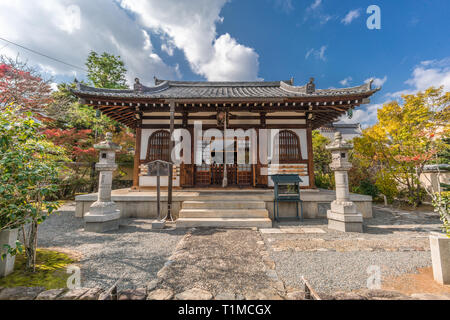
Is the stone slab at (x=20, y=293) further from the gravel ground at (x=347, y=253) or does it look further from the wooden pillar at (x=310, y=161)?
the wooden pillar at (x=310, y=161)

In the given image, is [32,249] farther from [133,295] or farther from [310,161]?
[310,161]

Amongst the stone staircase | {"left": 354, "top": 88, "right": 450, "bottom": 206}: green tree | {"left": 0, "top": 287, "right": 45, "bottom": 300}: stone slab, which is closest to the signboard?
the stone staircase

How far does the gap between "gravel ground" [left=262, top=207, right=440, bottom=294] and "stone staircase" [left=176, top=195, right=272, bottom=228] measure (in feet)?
2.54

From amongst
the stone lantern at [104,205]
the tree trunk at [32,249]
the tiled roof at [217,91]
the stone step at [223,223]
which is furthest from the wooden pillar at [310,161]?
the tree trunk at [32,249]

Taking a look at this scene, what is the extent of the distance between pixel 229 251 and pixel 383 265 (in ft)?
8.87

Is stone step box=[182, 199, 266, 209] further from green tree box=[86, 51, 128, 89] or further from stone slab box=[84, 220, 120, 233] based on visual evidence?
green tree box=[86, 51, 128, 89]

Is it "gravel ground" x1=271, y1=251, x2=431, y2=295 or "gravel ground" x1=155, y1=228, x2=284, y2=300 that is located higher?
"gravel ground" x1=155, y1=228, x2=284, y2=300

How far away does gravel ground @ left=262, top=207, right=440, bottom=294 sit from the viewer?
252cm

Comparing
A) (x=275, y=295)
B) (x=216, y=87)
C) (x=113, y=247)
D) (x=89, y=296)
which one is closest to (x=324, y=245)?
(x=275, y=295)

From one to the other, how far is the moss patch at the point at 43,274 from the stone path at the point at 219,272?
4.77 feet

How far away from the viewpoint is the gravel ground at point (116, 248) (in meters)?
2.59

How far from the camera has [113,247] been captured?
3.66 m
